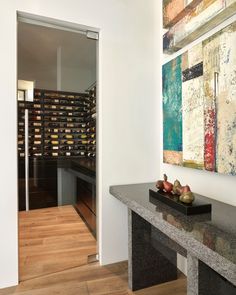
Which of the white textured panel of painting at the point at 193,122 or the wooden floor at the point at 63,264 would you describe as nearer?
the white textured panel of painting at the point at 193,122

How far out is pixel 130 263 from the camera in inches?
75.4

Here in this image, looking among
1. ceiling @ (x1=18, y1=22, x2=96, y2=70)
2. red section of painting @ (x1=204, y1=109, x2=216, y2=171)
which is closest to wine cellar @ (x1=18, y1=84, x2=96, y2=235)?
ceiling @ (x1=18, y1=22, x2=96, y2=70)

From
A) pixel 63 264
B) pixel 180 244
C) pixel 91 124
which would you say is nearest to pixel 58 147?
pixel 91 124

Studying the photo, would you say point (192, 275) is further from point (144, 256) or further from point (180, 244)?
point (144, 256)

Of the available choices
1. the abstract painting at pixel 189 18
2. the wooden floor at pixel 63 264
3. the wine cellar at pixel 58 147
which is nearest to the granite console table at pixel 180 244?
the wooden floor at pixel 63 264

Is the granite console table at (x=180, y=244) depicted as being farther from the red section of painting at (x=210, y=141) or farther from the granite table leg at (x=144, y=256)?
the red section of painting at (x=210, y=141)

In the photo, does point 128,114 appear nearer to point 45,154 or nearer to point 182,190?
point 45,154

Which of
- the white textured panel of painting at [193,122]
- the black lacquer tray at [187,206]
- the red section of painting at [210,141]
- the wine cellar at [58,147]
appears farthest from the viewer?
the wine cellar at [58,147]

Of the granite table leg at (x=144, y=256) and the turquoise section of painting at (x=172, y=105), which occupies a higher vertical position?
the turquoise section of painting at (x=172, y=105)

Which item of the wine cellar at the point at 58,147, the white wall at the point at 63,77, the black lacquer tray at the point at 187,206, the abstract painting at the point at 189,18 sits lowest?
the black lacquer tray at the point at 187,206

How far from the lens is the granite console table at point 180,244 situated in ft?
3.21

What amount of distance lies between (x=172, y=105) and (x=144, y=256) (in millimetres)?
1357

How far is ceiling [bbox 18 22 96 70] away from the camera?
2068mm

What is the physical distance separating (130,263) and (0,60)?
199 cm
